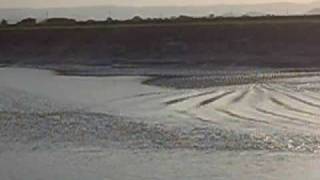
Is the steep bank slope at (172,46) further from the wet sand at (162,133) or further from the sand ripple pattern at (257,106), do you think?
the wet sand at (162,133)

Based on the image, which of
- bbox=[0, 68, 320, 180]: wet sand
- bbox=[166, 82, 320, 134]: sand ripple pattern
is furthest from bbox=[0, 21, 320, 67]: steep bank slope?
bbox=[0, 68, 320, 180]: wet sand

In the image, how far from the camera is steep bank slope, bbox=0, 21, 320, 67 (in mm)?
45406

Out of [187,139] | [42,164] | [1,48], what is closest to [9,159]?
[42,164]

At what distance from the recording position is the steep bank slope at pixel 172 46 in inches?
1788

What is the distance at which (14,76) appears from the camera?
3575 cm

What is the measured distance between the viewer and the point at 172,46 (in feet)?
178

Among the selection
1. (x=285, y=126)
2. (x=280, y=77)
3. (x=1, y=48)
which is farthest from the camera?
(x=1, y=48)

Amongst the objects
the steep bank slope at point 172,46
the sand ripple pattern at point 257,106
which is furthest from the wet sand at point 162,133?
the steep bank slope at point 172,46

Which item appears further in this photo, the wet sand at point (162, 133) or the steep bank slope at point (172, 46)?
the steep bank slope at point (172, 46)

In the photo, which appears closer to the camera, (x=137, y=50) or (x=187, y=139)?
(x=187, y=139)

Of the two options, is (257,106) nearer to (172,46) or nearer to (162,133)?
(162,133)

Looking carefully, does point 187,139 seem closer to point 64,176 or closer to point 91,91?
point 64,176

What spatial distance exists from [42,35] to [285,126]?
50.8 meters

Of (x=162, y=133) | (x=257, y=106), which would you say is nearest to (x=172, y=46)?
(x=257, y=106)
